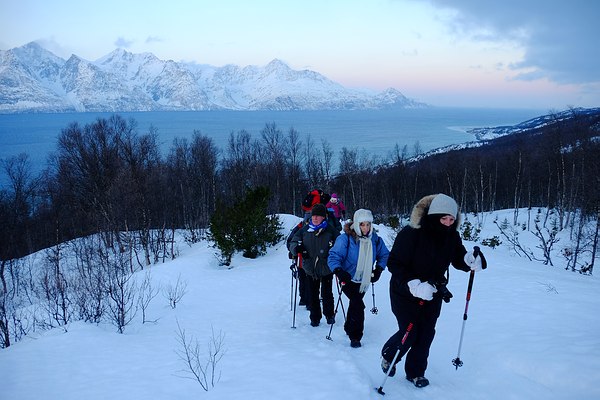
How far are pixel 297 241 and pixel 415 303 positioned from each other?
2.61 m

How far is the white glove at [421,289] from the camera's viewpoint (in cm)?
330

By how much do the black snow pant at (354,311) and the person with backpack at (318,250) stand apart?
622 mm

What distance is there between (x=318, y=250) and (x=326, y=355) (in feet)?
5.18

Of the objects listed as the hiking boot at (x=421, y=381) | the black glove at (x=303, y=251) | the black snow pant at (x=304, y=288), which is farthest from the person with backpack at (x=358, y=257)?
the black snow pant at (x=304, y=288)

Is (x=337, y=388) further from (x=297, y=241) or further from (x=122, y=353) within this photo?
(x=122, y=353)

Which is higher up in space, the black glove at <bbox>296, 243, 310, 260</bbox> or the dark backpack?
the dark backpack

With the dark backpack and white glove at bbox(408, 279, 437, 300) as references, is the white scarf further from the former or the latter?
the dark backpack

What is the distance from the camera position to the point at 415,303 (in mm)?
3582

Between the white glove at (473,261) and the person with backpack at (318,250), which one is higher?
the white glove at (473,261)

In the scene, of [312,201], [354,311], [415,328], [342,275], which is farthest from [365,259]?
[312,201]

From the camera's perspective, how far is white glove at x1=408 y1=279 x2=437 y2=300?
3.30 m

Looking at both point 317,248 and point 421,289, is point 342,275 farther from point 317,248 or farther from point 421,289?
point 421,289

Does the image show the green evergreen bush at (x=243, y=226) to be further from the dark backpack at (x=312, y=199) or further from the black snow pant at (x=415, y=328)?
the black snow pant at (x=415, y=328)

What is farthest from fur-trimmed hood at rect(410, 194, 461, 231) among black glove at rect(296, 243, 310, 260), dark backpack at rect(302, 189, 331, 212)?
dark backpack at rect(302, 189, 331, 212)
